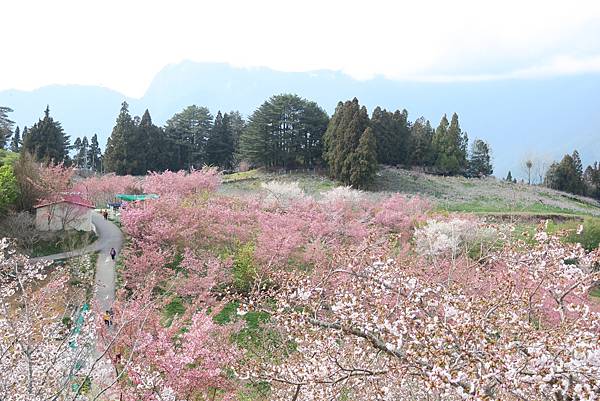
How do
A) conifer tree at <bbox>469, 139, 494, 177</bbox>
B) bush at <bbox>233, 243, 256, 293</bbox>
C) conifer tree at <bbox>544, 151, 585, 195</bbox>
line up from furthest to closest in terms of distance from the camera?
conifer tree at <bbox>469, 139, 494, 177</bbox>, conifer tree at <bbox>544, 151, 585, 195</bbox>, bush at <bbox>233, 243, 256, 293</bbox>

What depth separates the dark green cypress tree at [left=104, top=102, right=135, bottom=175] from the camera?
3359 cm

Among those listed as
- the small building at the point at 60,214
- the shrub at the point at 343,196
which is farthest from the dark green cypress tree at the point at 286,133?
the small building at the point at 60,214

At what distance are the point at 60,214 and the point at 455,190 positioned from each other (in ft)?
81.0

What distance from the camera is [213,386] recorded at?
6.48 metres

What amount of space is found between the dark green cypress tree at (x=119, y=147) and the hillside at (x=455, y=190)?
7.20 metres

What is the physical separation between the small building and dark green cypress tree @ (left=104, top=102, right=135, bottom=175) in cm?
1607

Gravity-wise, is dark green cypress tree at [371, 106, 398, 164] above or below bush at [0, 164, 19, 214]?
above

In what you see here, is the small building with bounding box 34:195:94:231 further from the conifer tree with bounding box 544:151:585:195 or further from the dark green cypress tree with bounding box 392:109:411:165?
the conifer tree with bounding box 544:151:585:195

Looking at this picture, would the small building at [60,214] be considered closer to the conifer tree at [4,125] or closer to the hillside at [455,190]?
the hillside at [455,190]

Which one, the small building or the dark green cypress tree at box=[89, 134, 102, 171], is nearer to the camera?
the small building

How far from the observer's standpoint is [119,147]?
33750 mm

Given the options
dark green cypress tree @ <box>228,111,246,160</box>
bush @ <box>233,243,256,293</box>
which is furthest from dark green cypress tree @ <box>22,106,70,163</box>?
bush @ <box>233,243,256,293</box>

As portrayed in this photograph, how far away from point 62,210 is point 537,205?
26.7 m

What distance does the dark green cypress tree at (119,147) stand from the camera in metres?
33.6
